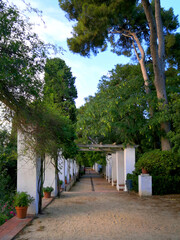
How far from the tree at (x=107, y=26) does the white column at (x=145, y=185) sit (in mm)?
2530

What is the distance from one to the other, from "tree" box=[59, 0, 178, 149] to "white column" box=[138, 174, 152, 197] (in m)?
2.53

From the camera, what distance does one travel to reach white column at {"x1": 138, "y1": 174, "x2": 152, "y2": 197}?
13.7 meters

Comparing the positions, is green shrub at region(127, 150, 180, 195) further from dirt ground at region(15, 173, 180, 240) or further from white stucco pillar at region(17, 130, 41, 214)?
white stucco pillar at region(17, 130, 41, 214)

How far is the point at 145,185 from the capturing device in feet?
45.1

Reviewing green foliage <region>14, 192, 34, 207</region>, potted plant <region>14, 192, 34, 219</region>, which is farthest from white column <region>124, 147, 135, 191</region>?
potted plant <region>14, 192, 34, 219</region>

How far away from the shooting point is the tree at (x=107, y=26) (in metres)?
14.1

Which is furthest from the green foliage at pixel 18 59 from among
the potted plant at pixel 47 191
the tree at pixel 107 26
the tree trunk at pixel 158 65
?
the tree trunk at pixel 158 65

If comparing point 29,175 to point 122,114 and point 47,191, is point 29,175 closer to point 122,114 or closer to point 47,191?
point 47,191

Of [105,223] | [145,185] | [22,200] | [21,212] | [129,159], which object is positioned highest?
[129,159]

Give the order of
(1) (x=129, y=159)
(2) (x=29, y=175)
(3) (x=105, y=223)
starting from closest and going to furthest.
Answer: (3) (x=105, y=223) → (2) (x=29, y=175) → (1) (x=129, y=159)

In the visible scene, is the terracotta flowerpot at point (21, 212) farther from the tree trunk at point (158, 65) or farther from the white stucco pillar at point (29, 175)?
the tree trunk at point (158, 65)

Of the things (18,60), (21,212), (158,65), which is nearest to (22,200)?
(21,212)

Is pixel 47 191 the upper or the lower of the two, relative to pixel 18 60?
lower

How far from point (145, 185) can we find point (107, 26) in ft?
28.0
